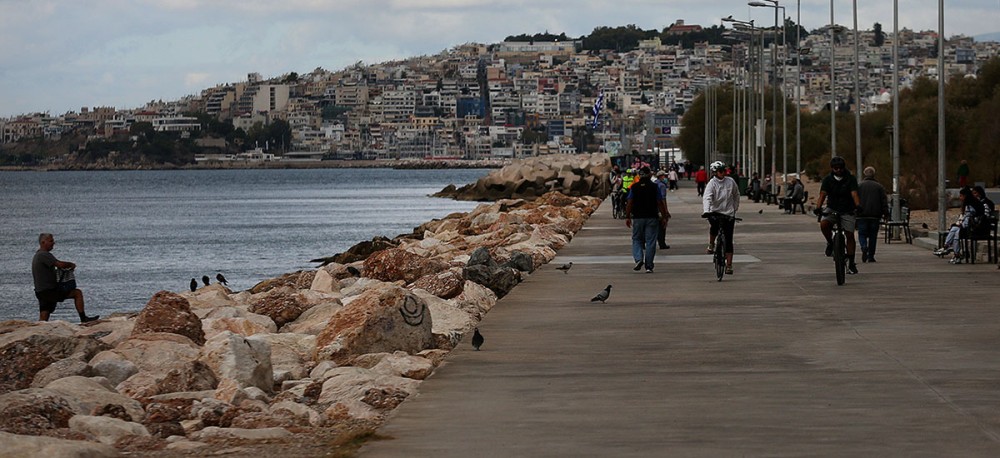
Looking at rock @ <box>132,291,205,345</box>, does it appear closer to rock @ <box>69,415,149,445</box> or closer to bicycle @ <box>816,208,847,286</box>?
rock @ <box>69,415,149,445</box>

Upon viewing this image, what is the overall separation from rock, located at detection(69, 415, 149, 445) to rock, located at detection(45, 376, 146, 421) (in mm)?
532

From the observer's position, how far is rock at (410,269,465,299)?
63.4 feet

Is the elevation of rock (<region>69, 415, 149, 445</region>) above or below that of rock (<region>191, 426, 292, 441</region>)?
above

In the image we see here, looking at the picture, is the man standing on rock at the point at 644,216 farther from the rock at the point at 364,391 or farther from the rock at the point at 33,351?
the rock at the point at 364,391

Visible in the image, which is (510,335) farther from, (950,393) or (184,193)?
(184,193)

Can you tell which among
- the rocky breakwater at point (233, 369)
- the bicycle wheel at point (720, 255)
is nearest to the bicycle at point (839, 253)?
the bicycle wheel at point (720, 255)

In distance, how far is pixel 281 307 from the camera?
1977 centimetres

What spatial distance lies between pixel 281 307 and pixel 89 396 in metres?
8.49

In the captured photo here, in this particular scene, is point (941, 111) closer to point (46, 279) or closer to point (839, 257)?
point (839, 257)

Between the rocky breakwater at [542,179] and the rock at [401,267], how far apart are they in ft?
235

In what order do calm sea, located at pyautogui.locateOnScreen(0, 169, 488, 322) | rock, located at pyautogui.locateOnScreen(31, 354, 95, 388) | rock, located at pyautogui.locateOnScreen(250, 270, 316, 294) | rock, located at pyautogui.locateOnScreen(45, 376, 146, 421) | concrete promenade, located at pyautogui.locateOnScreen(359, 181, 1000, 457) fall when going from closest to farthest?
concrete promenade, located at pyautogui.locateOnScreen(359, 181, 1000, 457)
rock, located at pyautogui.locateOnScreen(45, 376, 146, 421)
rock, located at pyautogui.locateOnScreen(31, 354, 95, 388)
rock, located at pyautogui.locateOnScreen(250, 270, 316, 294)
calm sea, located at pyautogui.locateOnScreen(0, 169, 488, 322)

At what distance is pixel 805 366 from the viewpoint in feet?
40.6

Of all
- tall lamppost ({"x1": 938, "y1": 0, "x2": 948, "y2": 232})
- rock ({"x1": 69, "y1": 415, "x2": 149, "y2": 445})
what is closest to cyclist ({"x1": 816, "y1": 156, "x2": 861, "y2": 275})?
A: tall lamppost ({"x1": 938, "y1": 0, "x2": 948, "y2": 232})

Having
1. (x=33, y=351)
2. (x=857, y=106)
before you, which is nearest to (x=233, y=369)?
(x=33, y=351)
